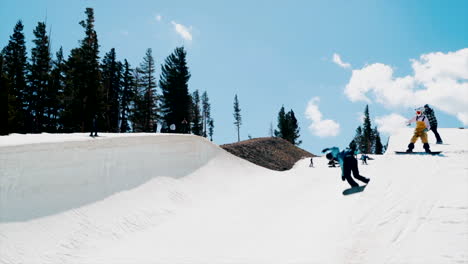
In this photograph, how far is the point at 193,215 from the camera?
28.7ft

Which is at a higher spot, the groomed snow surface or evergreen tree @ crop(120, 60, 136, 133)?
evergreen tree @ crop(120, 60, 136, 133)

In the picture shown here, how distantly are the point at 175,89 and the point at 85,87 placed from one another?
35.3 ft

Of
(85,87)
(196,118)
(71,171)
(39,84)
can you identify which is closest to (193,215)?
(71,171)

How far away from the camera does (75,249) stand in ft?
18.9

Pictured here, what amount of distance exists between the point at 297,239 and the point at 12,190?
22.7 ft

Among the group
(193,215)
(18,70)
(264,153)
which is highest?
(18,70)

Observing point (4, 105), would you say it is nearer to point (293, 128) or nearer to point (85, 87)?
point (85, 87)

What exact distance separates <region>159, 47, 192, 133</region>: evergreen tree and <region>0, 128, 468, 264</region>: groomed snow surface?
78.9 ft

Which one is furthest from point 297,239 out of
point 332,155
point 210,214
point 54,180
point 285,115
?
point 285,115

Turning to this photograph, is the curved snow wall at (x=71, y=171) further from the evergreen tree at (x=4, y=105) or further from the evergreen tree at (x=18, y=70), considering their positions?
the evergreen tree at (x=18, y=70)

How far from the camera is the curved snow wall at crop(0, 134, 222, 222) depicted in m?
6.10

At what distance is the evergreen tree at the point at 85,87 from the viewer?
94.3 ft

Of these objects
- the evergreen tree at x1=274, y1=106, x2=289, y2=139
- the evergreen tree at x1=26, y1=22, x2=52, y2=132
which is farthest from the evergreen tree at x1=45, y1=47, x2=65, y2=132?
the evergreen tree at x1=274, y1=106, x2=289, y2=139

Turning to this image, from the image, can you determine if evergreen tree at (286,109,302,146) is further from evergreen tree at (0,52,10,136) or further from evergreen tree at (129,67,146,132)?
evergreen tree at (0,52,10,136)
